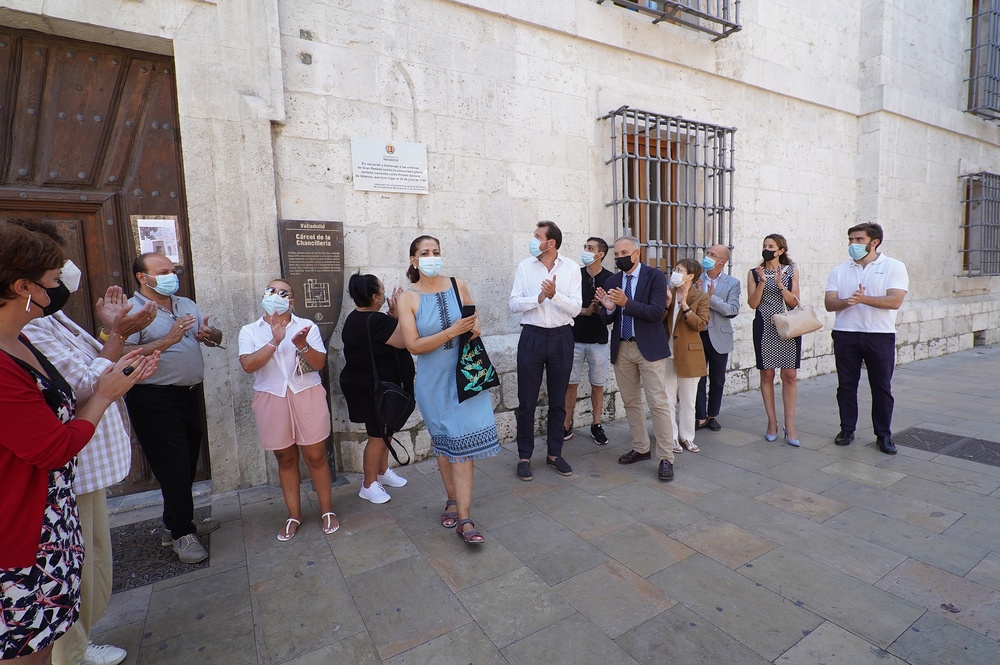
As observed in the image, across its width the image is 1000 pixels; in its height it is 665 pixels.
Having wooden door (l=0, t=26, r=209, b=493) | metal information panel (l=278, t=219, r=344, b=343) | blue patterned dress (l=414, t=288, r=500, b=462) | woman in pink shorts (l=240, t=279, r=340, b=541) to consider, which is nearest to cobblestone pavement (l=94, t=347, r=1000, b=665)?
woman in pink shorts (l=240, t=279, r=340, b=541)

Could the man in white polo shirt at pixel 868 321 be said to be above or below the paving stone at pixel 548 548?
above

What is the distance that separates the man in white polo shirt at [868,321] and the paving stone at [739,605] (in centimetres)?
273

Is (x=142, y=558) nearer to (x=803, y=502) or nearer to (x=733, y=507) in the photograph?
(x=733, y=507)

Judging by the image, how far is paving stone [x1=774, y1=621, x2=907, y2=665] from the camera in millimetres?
2018

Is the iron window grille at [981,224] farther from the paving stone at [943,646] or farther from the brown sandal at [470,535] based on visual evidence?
the brown sandal at [470,535]

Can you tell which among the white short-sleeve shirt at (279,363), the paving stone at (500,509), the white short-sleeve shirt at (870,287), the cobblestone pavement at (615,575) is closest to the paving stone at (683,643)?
the cobblestone pavement at (615,575)

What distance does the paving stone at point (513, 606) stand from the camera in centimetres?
226

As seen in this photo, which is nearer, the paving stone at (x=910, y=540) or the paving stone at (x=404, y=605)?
the paving stone at (x=404, y=605)

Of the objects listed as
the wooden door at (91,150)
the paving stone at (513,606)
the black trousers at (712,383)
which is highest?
the wooden door at (91,150)

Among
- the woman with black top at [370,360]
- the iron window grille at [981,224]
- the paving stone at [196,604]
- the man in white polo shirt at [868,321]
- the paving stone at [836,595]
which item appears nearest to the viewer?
the paving stone at [836,595]

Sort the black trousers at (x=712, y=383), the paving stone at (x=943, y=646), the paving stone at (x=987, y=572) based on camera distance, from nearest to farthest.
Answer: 1. the paving stone at (x=943, y=646)
2. the paving stone at (x=987, y=572)
3. the black trousers at (x=712, y=383)

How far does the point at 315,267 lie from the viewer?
12.8ft

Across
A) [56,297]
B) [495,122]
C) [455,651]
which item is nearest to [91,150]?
[56,297]

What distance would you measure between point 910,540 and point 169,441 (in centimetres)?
424
